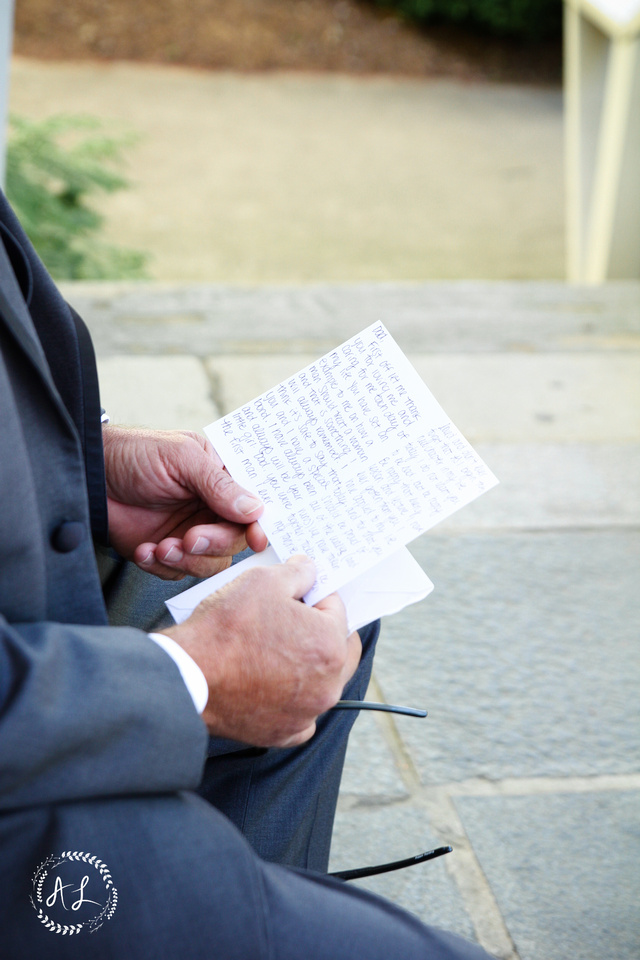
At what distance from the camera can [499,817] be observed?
1.59m

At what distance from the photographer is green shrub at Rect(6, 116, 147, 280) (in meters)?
4.88

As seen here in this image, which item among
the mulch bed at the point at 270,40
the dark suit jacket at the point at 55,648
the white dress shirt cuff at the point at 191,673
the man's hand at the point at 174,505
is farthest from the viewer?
the mulch bed at the point at 270,40

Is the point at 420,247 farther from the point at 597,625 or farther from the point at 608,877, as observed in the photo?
the point at 608,877

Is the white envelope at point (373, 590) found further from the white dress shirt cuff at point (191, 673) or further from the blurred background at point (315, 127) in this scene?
the blurred background at point (315, 127)

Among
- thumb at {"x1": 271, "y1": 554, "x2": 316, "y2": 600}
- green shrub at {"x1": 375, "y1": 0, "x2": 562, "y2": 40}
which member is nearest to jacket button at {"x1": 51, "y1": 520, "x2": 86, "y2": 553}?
thumb at {"x1": 271, "y1": 554, "x2": 316, "y2": 600}

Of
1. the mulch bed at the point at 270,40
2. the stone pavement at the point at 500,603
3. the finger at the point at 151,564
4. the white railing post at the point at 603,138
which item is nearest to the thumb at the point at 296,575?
the finger at the point at 151,564

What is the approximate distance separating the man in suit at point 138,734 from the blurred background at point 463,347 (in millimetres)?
576

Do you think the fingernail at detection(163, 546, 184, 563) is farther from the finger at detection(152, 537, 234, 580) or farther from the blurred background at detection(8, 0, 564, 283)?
the blurred background at detection(8, 0, 564, 283)

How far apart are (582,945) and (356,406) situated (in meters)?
0.88

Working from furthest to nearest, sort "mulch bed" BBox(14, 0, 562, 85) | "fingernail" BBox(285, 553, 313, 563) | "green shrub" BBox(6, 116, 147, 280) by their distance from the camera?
"mulch bed" BBox(14, 0, 562, 85)
"green shrub" BBox(6, 116, 147, 280)
"fingernail" BBox(285, 553, 313, 563)

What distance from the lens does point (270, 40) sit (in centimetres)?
1277

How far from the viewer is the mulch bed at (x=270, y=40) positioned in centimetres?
1209

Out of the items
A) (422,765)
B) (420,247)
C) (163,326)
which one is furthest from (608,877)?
(420,247)

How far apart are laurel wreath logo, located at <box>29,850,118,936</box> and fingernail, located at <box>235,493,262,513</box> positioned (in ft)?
1.38
